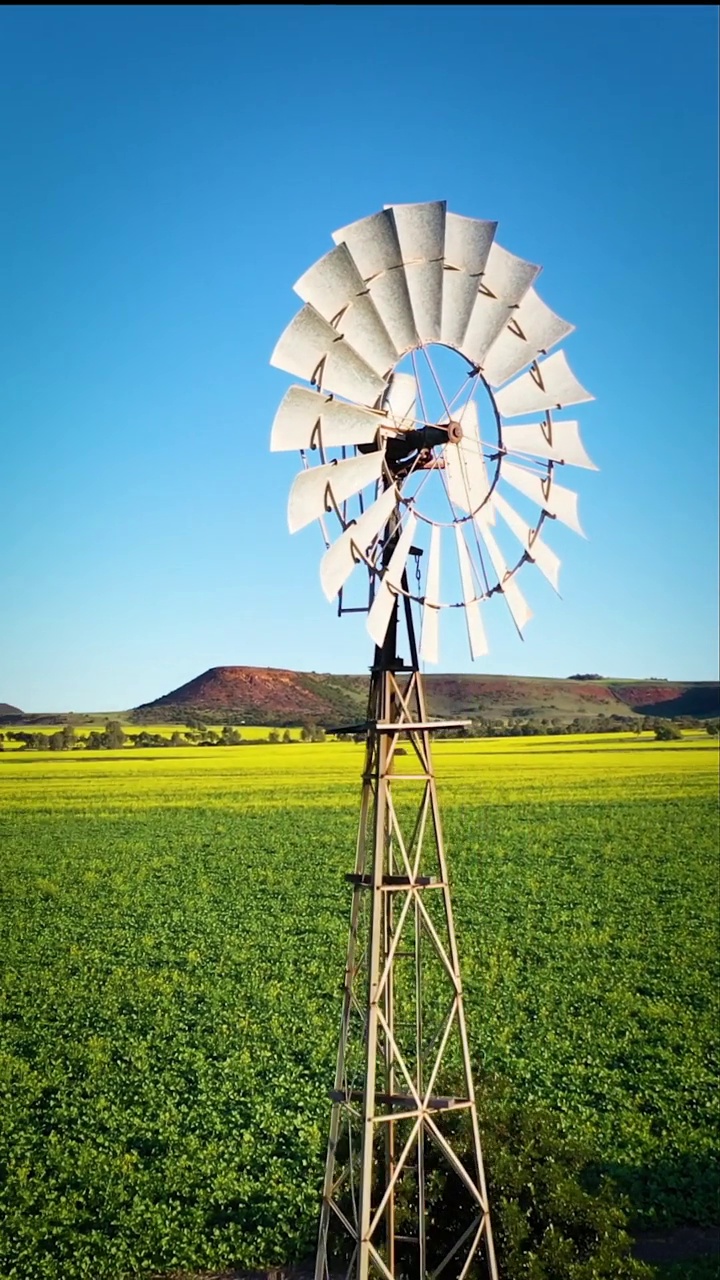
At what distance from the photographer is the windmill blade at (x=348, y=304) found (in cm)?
711

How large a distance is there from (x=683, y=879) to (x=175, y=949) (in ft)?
38.6

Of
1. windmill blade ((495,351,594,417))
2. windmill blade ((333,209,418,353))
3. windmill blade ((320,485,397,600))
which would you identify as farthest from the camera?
windmill blade ((495,351,594,417))

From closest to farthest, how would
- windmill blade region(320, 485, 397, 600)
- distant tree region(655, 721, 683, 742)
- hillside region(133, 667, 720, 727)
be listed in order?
windmill blade region(320, 485, 397, 600), hillside region(133, 667, 720, 727), distant tree region(655, 721, 683, 742)

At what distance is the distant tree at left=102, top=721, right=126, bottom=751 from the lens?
20266mm

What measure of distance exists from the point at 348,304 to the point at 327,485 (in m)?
1.19

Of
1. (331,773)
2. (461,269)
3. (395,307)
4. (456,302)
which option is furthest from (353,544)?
(331,773)

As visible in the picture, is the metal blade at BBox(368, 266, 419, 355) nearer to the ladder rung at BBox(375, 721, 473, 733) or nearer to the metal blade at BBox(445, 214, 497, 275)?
the metal blade at BBox(445, 214, 497, 275)

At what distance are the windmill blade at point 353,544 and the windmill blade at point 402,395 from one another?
3.19ft

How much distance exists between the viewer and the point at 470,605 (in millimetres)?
7895

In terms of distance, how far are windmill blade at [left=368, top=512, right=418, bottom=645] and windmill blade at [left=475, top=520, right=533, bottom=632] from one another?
25.5 inches

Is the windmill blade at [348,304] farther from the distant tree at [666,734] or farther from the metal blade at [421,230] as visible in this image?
the distant tree at [666,734]

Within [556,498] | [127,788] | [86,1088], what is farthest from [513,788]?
[556,498]

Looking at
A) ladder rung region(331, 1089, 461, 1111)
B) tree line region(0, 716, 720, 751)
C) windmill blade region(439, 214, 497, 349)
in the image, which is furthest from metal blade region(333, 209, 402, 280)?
ladder rung region(331, 1089, 461, 1111)

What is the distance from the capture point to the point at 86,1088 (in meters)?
12.7
